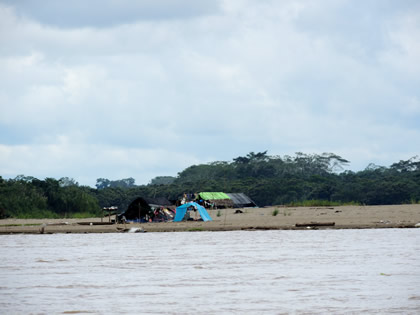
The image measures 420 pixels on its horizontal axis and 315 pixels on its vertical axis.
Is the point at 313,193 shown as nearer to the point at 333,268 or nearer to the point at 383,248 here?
the point at 383,248

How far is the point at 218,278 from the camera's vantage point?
12984 mm

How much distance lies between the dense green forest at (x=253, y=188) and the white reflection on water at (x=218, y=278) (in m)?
30.0

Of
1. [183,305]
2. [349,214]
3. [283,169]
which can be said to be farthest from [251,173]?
[183,305]

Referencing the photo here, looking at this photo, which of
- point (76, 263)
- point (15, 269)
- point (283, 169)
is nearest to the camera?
point (15, 269)

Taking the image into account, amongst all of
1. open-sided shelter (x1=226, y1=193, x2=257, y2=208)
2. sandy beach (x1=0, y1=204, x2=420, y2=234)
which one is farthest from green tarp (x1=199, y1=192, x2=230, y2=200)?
sandy beach (x1=0, y1=204, x2=420, y2=234)

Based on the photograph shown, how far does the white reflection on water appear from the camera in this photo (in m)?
9.72

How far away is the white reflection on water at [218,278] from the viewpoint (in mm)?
9719

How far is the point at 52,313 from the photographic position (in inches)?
367

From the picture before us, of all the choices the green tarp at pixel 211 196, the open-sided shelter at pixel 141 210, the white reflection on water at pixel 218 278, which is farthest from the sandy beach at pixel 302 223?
the green tarp at pixel 211 196

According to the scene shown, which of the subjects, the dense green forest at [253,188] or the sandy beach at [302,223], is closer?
the sandy beach at [302,223]

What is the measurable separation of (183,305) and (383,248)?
1083cm

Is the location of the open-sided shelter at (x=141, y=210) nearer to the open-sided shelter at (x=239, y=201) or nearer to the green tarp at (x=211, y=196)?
the green tarp at (x=211, y=196)

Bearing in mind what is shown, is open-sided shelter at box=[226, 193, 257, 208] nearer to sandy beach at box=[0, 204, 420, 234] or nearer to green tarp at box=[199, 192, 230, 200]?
green tarp at box=[199, 192, 230, 200]

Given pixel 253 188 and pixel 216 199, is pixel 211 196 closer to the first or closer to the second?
pixel 216 199
